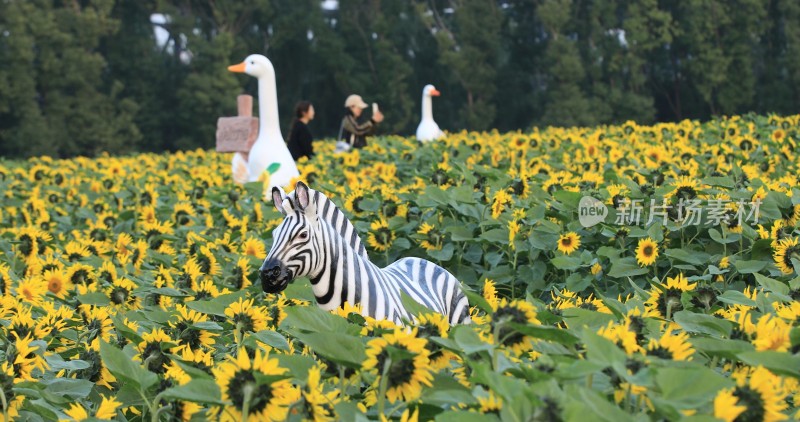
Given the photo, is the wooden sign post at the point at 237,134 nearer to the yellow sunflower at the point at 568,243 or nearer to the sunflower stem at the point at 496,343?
the yellow sunflower at the point at 568,243

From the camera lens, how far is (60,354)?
2.88 meters

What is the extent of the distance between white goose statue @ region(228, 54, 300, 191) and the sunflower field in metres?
0.37

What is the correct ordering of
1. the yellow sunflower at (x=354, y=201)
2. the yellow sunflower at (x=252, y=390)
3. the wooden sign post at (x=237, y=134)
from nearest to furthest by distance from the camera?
the yellow sunflower at (x=252, y=390) < the yellow sunflower at (x=354, y=201) < the wooden sign post at (x=237, y=134)

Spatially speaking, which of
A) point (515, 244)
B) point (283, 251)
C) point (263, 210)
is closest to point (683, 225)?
point (515, 244)

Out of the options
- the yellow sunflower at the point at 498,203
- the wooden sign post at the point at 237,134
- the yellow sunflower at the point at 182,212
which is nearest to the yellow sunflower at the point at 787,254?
the yellow sunflower at the point at 498,203

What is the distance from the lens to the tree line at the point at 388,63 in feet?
81.4

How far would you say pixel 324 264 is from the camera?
3248 mm

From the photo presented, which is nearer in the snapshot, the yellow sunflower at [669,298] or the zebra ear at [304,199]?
the yellow sunflower at [669,298]

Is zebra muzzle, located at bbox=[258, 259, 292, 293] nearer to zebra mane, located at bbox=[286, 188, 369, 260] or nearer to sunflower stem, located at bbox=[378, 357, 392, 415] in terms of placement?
zebra mane, located at bbox=[286, 188, 369, 260]

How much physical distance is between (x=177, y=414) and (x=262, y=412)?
1.13 ft

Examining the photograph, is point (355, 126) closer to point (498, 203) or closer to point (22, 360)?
point (498, 203)

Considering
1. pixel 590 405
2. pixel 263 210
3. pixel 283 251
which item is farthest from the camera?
pixel 263 210

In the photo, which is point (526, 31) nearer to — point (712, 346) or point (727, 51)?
point (727, 51)

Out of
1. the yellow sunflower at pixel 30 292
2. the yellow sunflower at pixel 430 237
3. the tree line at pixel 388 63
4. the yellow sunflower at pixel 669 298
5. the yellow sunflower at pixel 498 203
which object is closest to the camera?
the yellow sunflower at pixel 669 298
